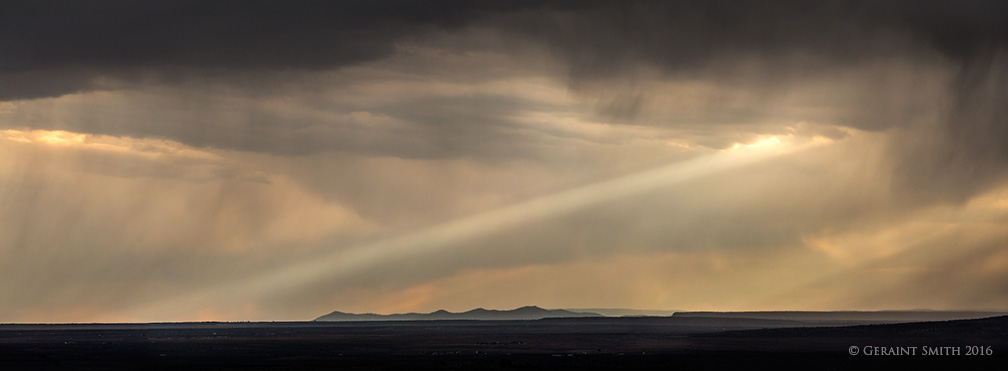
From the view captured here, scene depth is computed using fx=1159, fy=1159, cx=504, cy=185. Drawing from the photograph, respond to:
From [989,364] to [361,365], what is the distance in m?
40.2

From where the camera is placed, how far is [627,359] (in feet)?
270

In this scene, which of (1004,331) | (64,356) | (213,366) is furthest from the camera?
(1004,331)

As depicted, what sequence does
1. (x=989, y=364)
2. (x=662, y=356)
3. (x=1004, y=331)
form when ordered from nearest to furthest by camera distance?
(x=989, y=364)
(x=662, y=356)
(x=1004, y=331)

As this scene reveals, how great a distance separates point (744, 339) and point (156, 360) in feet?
195

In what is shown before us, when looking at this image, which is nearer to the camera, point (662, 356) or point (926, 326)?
point (662, 356)

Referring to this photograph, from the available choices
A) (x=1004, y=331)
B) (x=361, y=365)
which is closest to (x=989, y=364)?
(x=361, y=365)

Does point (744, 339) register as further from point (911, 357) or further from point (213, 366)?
point (213, 366)

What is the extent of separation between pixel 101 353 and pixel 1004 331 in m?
86.6

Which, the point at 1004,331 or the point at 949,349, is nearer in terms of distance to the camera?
the point at 949,349

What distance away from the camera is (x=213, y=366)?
77.5 m

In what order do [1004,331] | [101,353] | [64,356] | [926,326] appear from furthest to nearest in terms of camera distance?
[926,326], [1004,331], [101,353], [64,356]

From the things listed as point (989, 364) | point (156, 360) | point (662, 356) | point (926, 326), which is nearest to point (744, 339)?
point (926, 326)

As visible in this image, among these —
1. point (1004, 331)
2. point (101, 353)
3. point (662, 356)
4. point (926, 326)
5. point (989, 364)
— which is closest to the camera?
point (989, 364)

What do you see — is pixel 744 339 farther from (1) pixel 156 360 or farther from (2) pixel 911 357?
(1) pixel 156 360
